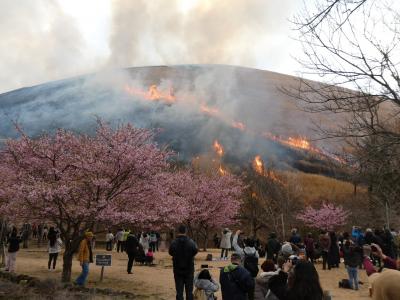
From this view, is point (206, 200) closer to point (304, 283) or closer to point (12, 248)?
point (12, 248)

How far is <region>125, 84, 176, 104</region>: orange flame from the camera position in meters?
102

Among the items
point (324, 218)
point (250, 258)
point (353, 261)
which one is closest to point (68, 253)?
point (250, 258)

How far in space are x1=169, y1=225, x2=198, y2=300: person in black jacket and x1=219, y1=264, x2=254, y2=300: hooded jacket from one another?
2.36 meters

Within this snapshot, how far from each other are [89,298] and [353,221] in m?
37.9

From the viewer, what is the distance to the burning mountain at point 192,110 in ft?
263

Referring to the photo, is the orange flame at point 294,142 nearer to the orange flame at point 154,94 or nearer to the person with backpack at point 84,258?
the orange flame at point 154,94

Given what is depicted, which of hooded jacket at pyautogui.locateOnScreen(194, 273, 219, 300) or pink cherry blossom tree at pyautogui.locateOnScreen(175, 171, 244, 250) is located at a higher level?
pink cherry blossom tree at pyautogui.locateOnScreen(175, 171, 244, 250)

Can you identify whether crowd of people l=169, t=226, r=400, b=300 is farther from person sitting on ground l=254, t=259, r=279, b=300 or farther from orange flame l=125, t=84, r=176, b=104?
orange flame l=125, t=84, r=176, b=104

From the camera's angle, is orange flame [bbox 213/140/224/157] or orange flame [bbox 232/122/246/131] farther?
orange flame [bbox 232/122/246/131]

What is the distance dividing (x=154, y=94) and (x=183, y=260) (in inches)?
3869

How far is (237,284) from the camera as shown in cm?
596

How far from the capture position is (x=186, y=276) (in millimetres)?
8445

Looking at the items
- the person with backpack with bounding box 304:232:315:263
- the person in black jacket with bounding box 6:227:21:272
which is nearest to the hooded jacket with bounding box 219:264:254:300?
the person in black jacket with bounding box 6:227:21:272

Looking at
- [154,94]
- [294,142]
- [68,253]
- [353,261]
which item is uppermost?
[154,94]
